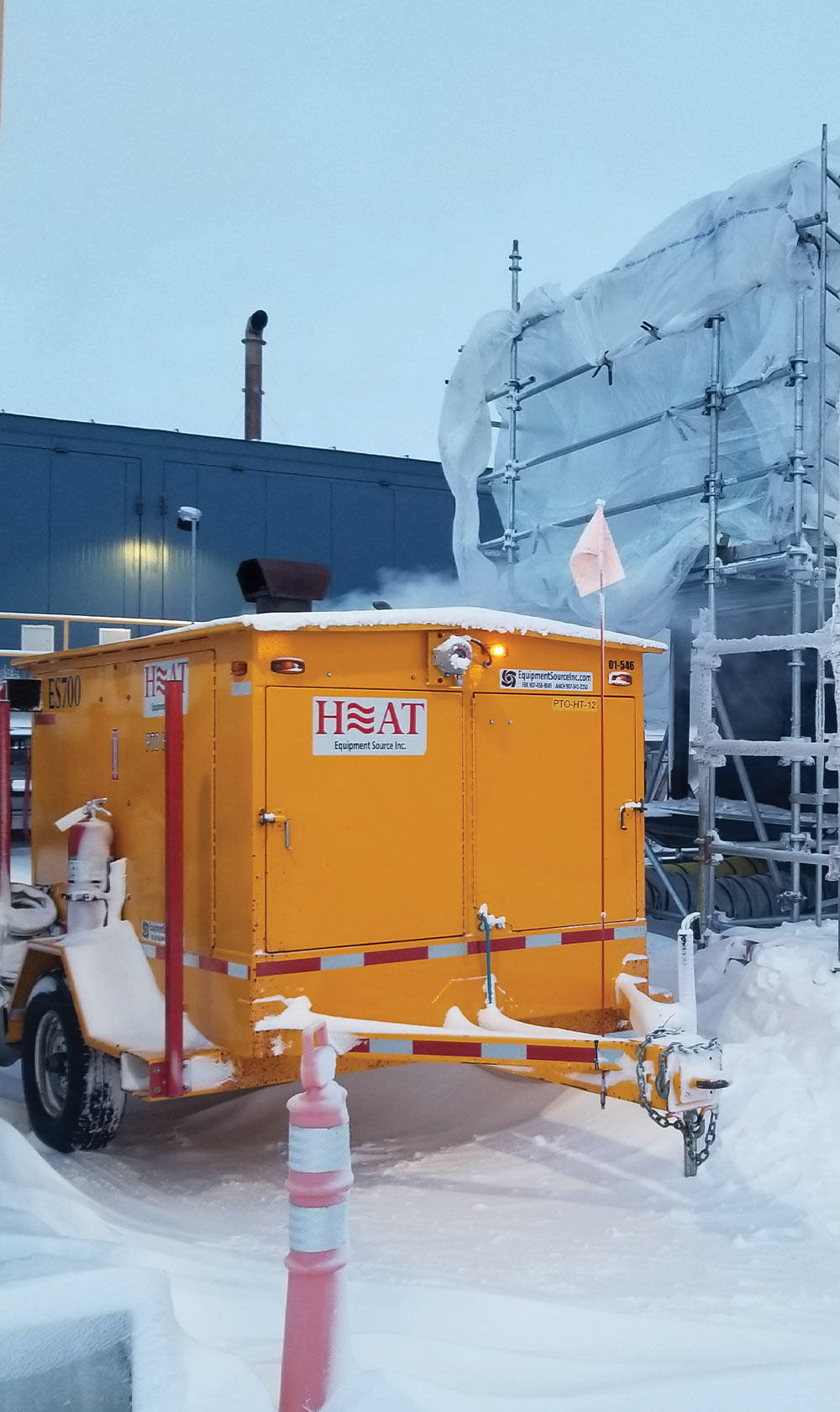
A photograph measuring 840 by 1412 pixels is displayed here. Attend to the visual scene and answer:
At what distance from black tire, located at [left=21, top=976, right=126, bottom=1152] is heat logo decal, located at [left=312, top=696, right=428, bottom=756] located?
1788 mm

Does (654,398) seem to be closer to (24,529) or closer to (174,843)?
(174,843)

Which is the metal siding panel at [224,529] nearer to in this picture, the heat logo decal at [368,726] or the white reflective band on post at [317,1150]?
the heat logo decal at [368,726]

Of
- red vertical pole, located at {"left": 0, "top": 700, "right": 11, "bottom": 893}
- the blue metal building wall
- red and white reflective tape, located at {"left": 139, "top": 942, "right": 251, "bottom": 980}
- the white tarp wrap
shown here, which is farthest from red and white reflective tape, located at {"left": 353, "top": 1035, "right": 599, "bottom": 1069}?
the blue metal building wall

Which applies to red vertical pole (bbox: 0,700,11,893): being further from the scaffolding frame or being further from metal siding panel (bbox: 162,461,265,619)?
metal siding panel (bbox: 162,461,265,619)

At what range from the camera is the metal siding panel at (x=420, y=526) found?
2606cm

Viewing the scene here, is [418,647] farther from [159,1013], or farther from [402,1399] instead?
[402,1399]

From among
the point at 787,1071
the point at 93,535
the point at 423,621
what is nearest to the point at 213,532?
the point at 93,535

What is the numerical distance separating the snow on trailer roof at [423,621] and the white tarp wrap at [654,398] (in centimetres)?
302

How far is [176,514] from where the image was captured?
78.4ft

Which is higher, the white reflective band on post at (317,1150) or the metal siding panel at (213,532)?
the metal siding panel at (213,532)

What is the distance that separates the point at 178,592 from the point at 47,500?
3106mm

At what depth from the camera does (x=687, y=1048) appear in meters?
4.56

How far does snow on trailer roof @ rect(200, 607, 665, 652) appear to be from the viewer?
4.88 m

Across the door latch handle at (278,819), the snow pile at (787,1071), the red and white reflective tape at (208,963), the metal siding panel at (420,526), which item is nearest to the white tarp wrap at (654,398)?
the snow pile at (787,1071)
